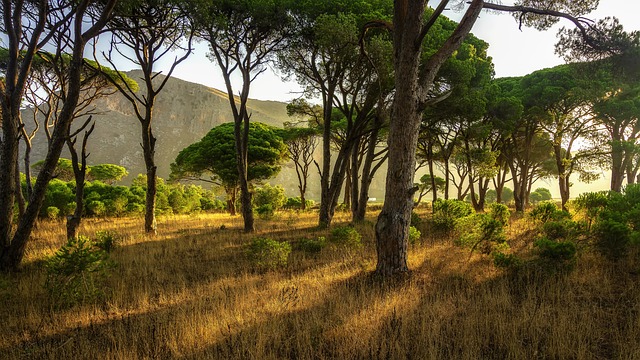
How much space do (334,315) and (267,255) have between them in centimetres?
302

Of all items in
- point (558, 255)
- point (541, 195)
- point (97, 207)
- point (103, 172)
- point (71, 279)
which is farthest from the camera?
point (541, 195)

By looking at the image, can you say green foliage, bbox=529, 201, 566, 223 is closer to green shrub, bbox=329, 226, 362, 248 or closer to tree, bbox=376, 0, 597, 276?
green shrub, bbox=329, 226, 362, 248

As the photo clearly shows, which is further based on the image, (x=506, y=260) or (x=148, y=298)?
(x=506, y=260)

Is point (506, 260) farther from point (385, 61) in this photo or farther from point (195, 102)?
point (195, 102)

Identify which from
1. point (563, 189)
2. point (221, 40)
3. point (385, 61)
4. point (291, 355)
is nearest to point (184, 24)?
point (221, 40)

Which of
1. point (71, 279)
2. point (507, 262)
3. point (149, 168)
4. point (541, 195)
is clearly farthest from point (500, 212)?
point (541, 195)

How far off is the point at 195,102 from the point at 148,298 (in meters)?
129

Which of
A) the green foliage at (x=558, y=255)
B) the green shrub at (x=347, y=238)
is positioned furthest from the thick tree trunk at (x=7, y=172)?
the green foliage at (x=558, y=255)

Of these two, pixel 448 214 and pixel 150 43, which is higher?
pixel 150 43

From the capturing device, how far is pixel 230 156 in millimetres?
20906

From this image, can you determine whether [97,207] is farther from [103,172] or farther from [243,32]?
[103,172]

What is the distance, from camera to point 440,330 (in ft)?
10.5

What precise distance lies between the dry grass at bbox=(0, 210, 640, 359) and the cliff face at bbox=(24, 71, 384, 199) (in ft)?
245

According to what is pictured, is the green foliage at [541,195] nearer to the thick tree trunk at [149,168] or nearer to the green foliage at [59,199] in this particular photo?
the thick tree trunk at [149,168]
